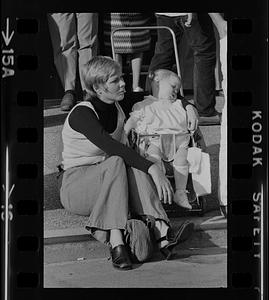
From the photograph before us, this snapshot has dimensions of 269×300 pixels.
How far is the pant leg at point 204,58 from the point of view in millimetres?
12383

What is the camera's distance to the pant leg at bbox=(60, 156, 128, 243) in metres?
12.4

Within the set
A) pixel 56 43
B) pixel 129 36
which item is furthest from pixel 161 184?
pixel 56 43

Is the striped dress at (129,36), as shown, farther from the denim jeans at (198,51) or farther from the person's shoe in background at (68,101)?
the person's shoe in background at (68,101)

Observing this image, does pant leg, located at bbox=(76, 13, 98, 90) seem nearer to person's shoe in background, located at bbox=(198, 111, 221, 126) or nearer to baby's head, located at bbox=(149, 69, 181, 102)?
baby's head, located at bbox=(149, 69, 181, 102)

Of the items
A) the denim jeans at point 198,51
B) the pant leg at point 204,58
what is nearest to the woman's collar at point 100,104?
the denim jeans at point 198,51

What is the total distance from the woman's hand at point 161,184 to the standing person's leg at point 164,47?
1.12ft

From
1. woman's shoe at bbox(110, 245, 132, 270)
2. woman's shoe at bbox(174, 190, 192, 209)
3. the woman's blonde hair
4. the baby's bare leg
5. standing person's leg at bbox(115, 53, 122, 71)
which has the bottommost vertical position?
woman's shoe at bbox(110, 245, 132, 270)

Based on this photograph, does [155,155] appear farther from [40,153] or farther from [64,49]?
[64,49]

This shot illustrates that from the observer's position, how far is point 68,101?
12375 millimetres

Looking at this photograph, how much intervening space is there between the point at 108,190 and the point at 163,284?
0.45 meters

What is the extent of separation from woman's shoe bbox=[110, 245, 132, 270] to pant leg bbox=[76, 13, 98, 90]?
0.68m

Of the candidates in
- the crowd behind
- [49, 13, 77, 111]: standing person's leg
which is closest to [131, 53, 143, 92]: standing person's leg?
Answer: the crowd behind

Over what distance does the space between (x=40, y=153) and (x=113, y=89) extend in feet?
1.32

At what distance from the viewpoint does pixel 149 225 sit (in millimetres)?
12398
